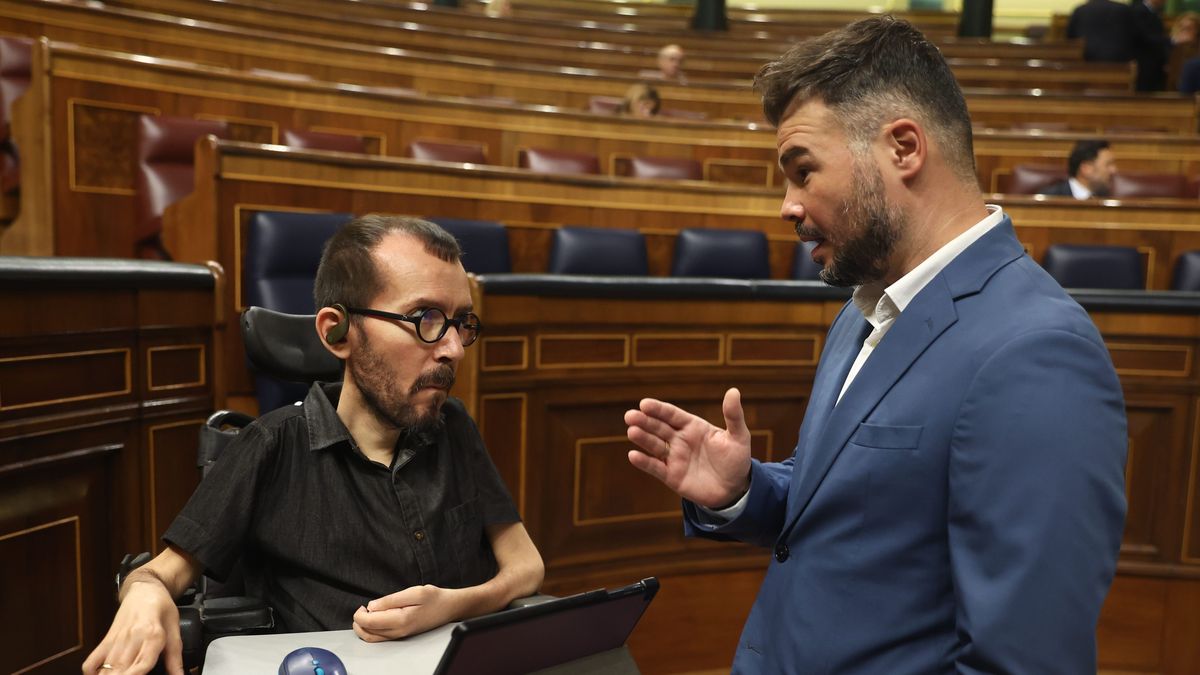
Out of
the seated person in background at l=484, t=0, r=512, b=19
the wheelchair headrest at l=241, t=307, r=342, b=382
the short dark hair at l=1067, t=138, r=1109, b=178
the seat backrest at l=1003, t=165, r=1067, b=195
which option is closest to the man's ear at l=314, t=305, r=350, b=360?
the wheelchair headrest at l=241, t=307, r=342, b=382

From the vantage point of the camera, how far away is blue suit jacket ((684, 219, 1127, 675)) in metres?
0.46

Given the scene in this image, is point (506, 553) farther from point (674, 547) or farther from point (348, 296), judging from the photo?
point (674, 547)

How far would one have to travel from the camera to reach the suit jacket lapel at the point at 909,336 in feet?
1.81

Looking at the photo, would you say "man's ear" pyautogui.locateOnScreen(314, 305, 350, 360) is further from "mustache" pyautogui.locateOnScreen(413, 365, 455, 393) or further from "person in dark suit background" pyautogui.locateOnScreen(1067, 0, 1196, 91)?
"person in dark suit background" pyautogui.locateOnScreen(1067, 0, 1196, 91)

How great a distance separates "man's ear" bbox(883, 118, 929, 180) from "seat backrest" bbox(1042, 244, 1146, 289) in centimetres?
176

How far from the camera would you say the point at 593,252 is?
1.96 m

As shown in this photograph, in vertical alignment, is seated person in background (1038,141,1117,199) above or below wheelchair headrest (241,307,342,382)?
above

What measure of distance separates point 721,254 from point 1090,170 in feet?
4.00

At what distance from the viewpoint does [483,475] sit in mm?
795

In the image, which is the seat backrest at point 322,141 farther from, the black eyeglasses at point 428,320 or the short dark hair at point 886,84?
the short dark hair at point 886,84

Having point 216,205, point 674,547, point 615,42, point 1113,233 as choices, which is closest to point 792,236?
point 1113,233

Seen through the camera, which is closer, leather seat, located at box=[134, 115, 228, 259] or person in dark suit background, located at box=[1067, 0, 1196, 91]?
leather seat, located at box=[134, 115, 228, 259]

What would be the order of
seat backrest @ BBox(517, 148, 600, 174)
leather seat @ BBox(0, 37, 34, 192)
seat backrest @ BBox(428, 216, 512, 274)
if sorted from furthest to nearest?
seat backrest @ BBox(517, 148, 600, 174)
leather seat @ BBox(0, 37, 34, 192)
seat backrest @ BBox(428, 216, 512, 274)

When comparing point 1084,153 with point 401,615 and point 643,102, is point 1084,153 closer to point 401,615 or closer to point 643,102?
point 643,102
